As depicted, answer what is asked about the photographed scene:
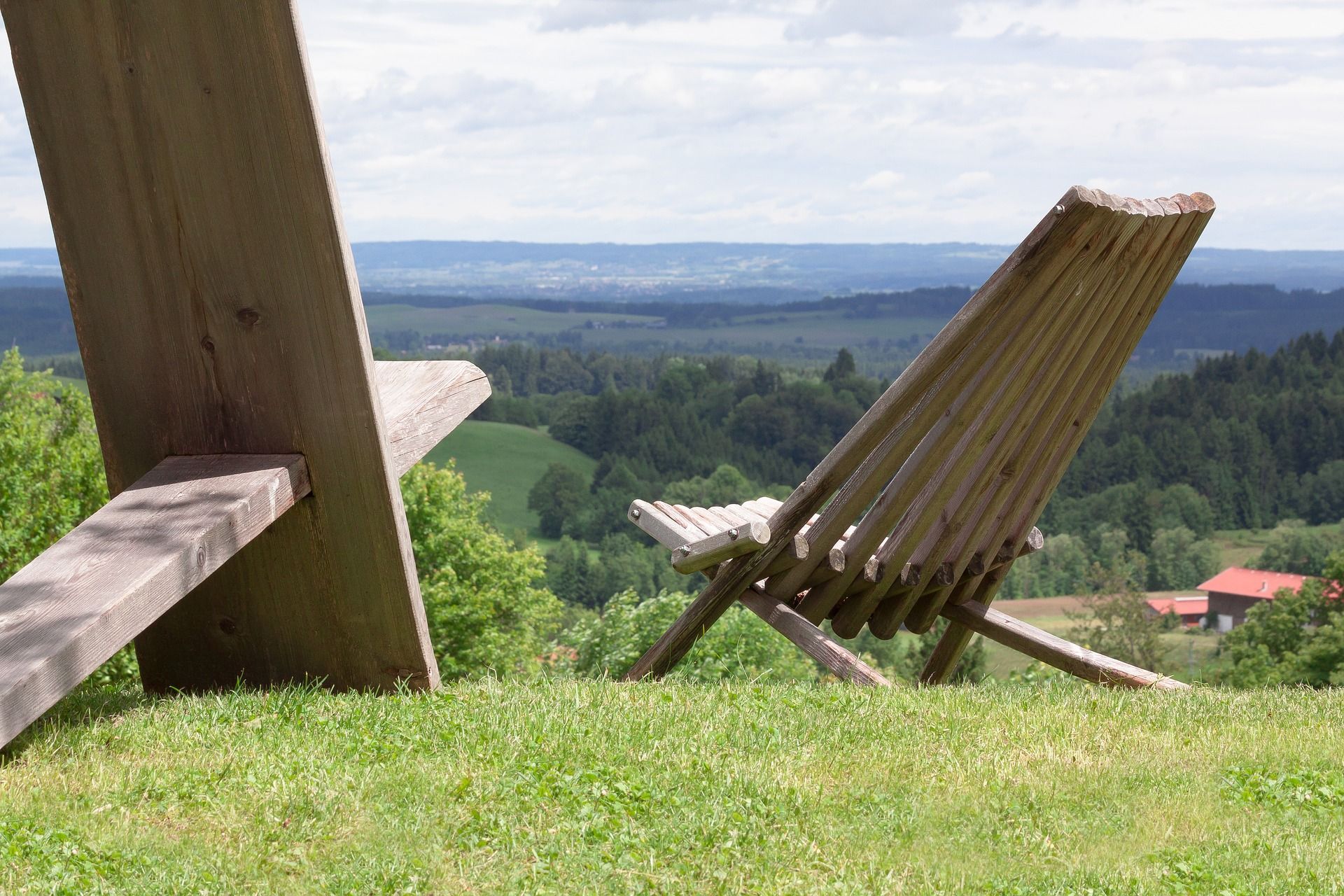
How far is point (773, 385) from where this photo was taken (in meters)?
98.1

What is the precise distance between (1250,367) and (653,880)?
333 ft

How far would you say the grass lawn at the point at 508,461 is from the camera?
76.6 meters

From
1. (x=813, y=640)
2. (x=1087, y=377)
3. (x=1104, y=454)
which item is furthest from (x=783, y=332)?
(x=813, y=640)

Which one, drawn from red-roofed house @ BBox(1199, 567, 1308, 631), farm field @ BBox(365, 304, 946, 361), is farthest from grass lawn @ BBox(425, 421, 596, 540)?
farm field @ BBox(365, 304, 946, 361)

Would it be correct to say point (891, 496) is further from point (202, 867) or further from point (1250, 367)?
point (1250, 367)

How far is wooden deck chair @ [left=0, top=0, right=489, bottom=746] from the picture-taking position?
8.52 feet

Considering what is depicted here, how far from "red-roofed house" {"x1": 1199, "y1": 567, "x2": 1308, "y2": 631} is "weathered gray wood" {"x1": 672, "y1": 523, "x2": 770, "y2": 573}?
227ft

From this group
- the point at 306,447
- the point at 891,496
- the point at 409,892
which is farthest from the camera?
the point at 891,496

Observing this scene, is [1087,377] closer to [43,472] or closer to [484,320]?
[43,472]

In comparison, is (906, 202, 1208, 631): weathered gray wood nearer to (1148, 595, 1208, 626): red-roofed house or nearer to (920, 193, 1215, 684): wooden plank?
(920, 193, 1215, 684): wooden plank

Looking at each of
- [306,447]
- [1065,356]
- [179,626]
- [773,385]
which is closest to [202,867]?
[306,447]

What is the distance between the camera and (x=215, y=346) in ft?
9.45

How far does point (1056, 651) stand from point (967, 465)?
1.14 metres

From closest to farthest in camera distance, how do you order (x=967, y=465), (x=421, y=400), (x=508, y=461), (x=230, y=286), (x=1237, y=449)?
1. (x=230, y=286)
2. (x=421, y=400)
3. (x=967, y=465)
4. (x=508, y=461)
5. (x=1237, y=449)
